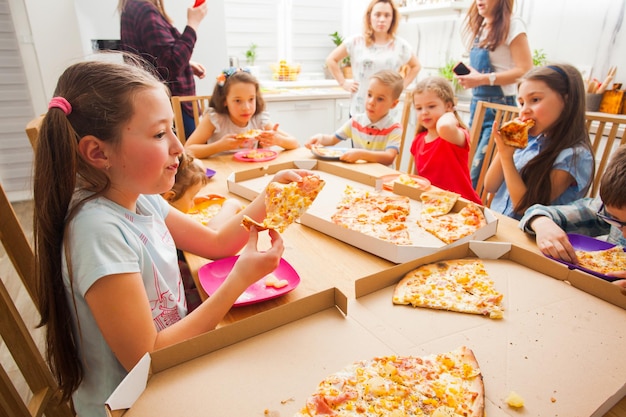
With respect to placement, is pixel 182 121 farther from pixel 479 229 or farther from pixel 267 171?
pixel 479 229

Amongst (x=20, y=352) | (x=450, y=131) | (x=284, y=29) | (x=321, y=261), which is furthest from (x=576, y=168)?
(x=284, y=29)

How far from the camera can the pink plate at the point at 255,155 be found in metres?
2.05

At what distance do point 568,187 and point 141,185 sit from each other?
4.94ft

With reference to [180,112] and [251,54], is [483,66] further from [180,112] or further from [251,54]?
[251,54]

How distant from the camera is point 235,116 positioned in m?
2.36

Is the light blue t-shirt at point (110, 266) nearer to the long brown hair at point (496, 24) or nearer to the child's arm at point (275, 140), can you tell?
the child's arm at point (275, 140)

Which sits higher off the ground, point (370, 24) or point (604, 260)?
point (370, 24)

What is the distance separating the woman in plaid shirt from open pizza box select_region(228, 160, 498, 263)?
102 cm

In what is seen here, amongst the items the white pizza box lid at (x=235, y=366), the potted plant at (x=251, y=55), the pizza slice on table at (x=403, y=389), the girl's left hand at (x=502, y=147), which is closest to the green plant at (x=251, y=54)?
the potted plant at (x=251, y=55)

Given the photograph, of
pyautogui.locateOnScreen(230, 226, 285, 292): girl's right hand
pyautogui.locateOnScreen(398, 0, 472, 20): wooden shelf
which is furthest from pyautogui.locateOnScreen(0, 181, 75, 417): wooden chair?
pyautogui.locateOnScreen(398, 0, 472, 20): wooden shelf

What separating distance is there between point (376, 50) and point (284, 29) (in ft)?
5.86

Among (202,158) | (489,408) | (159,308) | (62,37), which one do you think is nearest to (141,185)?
(159,308)

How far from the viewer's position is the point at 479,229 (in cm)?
117

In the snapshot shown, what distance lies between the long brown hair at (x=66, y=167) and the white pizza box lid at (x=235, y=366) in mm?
278
